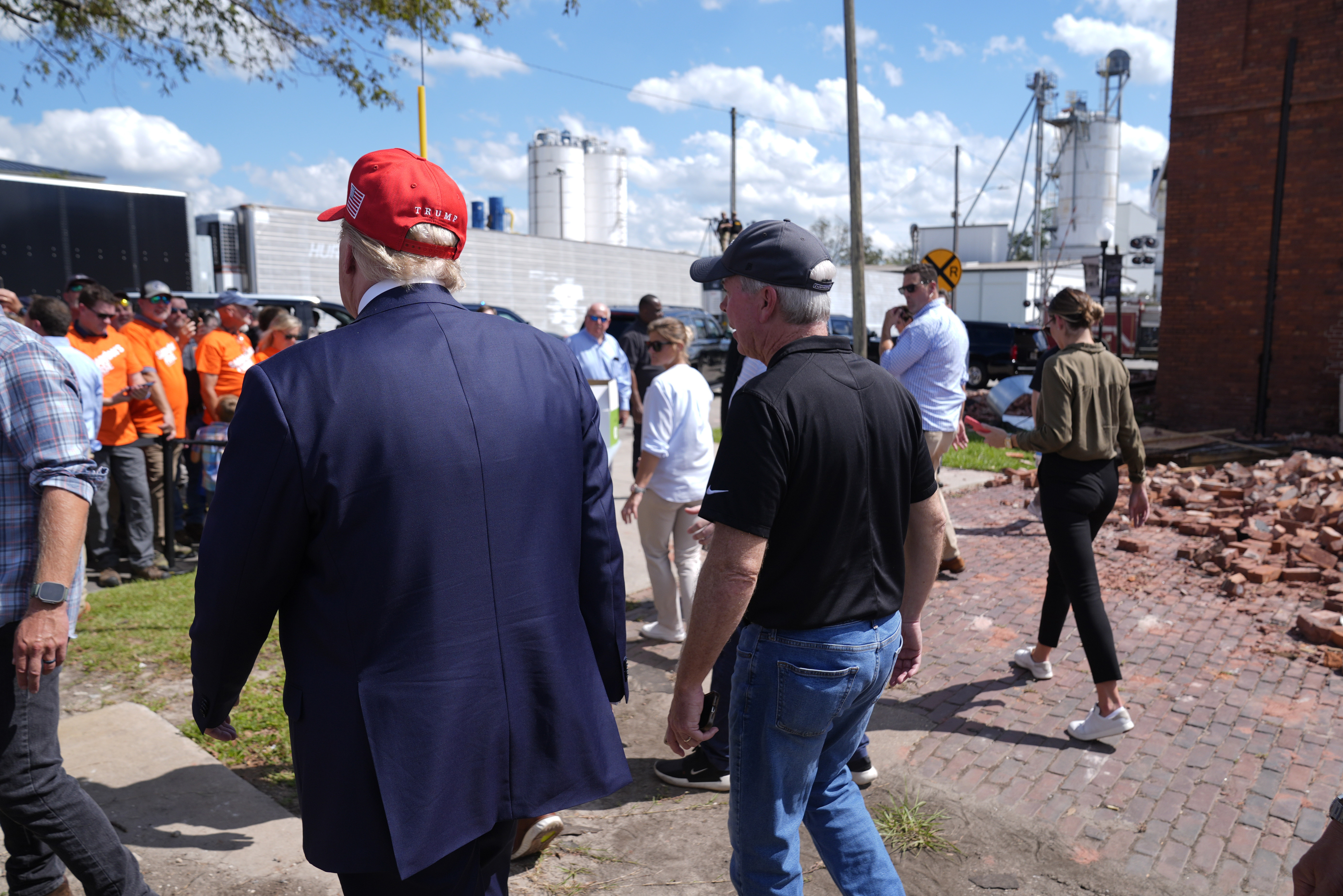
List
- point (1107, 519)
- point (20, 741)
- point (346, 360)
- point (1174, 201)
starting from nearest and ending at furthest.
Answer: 1. point (346, 360)
2. point (20, 741)
3. point (1107, 519)
4. point (1174, 201)

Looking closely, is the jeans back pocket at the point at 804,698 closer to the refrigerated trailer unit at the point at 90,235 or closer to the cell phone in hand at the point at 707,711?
the cell phone in hand at the point at 707,711

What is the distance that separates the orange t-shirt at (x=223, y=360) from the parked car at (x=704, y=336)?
11989 millimetres

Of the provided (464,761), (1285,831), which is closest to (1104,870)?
(1285,831)

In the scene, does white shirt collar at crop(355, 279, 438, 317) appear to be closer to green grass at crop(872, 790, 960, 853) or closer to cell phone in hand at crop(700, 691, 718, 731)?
cell phone in hand at crop(700, 691, 718, 731)

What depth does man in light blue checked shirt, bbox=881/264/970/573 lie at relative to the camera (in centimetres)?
606

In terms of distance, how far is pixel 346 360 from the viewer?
5.26ft

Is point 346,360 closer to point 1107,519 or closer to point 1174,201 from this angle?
point 1107,519

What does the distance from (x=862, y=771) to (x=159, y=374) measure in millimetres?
6212

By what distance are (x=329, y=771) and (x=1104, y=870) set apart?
2816 mm

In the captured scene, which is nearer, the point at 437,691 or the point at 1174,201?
the point at 437,691

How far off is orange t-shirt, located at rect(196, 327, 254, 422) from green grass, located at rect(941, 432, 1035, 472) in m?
7.81

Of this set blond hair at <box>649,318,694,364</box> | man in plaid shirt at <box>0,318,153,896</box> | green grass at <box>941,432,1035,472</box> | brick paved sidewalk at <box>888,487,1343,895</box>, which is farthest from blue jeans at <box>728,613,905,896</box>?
green grass at <box>941,432,1035,472</box>

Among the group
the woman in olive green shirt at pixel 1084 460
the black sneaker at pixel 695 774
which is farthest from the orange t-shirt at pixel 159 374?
the woman in olive green shirt at pixel 1084 460

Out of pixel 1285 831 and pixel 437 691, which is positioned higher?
pixel 437 691
